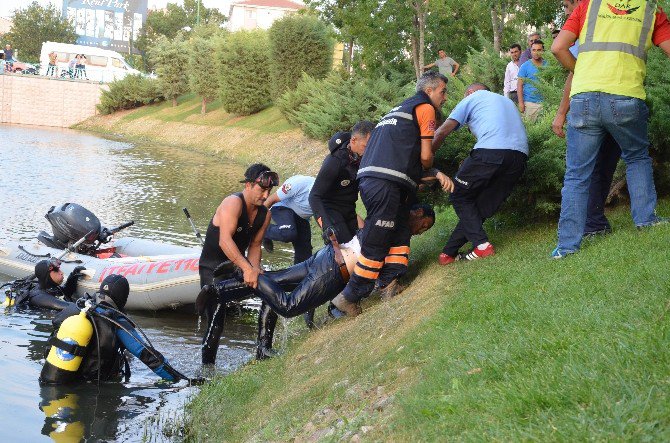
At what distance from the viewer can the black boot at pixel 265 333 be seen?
352 inches

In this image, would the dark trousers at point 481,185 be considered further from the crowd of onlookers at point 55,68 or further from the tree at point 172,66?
the crowd of onlookers at point 55,68

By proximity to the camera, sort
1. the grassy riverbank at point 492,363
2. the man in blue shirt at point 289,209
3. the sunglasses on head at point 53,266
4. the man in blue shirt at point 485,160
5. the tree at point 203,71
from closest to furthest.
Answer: the grassy riverbank at point 492,363, the man in blue shirt at point 485,160, the man in blue shirt at point 289,209, the sunglasses on head at point 53,266, the tree at point 203,71

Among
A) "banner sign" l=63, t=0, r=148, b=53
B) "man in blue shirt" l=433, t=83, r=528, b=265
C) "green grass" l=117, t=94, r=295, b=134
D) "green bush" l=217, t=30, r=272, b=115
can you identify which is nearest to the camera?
"man in blue shirt" l=433, t=83, r=528, b=265

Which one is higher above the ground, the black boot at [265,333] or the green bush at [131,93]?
the black boot at [265,333]

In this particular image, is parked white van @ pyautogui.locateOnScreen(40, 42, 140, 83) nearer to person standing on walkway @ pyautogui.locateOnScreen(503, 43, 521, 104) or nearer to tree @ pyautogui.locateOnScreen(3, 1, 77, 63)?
tree @ pyautogui.locateOnScreen(3, 1, 77, 63)

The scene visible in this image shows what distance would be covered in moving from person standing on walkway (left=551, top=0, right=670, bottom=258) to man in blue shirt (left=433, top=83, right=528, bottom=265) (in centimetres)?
113

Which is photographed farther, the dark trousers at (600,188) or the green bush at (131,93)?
the green bush at (131,93)

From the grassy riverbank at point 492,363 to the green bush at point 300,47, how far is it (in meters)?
30.9

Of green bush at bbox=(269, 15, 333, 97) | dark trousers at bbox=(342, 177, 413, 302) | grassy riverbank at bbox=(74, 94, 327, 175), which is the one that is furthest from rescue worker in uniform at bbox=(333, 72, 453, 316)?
green bush at bbox=(269, 15, 333, 97)

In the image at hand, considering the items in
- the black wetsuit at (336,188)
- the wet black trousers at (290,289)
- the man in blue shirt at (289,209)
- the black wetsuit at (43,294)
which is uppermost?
the black wetsuit at (336,188)

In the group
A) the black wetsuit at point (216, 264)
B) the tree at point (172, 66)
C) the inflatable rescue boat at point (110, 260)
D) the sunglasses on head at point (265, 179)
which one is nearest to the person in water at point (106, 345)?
the black wetsuit at point (216, 264)

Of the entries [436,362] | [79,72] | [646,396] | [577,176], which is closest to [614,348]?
[646,396]

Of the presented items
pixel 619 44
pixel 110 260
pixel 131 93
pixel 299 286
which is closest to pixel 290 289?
pixel 299 286

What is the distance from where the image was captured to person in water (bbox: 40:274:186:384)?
7.98 meters
